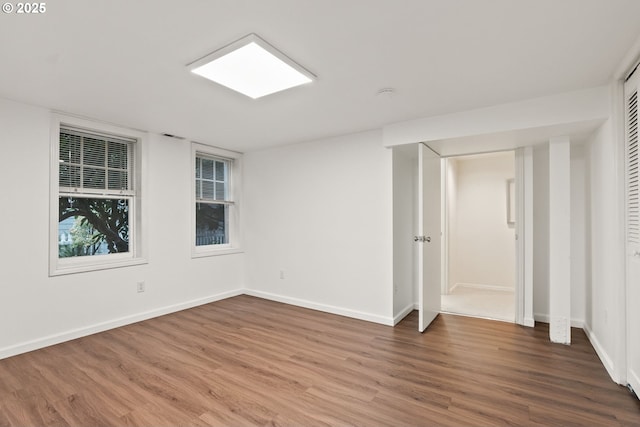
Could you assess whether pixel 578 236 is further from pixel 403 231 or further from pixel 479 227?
pixel 479 227

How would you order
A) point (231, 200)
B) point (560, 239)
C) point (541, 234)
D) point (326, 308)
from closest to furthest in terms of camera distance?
point (560, 239) < point (541, 234) < point (326, 308) < point (231, 200)

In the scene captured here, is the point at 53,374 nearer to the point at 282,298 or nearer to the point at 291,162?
the point at 282,298

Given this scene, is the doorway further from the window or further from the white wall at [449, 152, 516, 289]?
the window

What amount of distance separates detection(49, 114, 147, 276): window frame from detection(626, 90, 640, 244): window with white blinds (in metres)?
4.69

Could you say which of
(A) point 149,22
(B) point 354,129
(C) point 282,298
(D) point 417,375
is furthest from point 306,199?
(A) point 149,22

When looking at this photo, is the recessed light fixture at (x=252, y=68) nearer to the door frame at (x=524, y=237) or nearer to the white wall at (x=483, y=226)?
the door frame at (x=524, y=237)

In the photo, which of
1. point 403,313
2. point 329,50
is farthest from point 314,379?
point 329,50

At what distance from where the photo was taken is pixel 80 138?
348 cm

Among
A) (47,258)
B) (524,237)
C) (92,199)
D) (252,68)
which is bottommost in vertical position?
(47,258)

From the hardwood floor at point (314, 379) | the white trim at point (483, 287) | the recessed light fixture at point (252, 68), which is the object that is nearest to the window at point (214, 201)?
the hardwood floor at point (314, 379)

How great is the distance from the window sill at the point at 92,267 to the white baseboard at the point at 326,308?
1.74 metres

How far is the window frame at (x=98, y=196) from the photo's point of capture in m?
3.14

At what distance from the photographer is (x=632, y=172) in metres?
2.20

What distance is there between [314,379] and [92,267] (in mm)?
2714
